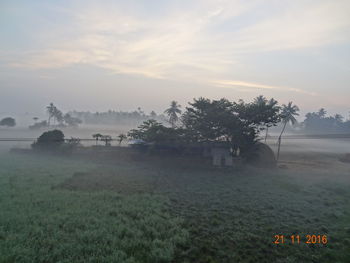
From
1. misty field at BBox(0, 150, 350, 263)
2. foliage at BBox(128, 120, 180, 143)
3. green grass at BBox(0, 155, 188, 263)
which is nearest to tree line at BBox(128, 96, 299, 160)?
foliage at BBox(128, 120, 180, 143)

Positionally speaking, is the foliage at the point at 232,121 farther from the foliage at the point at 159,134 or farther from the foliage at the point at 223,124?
the foliage at the point at 159,134

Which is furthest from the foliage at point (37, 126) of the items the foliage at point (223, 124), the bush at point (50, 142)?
the foliage at point (223, 124)

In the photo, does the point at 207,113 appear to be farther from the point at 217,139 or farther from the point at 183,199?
the point at 183,199

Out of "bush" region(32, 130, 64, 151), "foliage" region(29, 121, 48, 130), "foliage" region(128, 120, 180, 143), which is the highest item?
"foliage" region(29, 121, 48, 130)

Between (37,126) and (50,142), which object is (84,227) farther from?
(37,126)

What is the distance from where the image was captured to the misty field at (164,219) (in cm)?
649

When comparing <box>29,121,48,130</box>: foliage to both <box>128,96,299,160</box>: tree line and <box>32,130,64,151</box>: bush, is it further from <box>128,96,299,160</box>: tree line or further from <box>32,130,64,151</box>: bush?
<box>128,96,299,160</box>: tree line

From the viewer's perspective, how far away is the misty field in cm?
649

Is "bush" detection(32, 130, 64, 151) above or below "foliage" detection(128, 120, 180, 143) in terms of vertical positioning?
below

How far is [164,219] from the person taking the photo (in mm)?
9047

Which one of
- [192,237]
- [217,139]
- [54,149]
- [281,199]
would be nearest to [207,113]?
[217,139]

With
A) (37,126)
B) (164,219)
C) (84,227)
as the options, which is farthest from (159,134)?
(37,126)

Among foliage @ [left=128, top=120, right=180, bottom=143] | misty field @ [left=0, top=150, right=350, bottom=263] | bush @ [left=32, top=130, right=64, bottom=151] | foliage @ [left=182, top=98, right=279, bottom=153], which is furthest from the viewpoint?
bush @ [left=32, top=130, right=64, bottom=151]

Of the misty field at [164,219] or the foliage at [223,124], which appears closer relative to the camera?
the misty field at [164,219]
